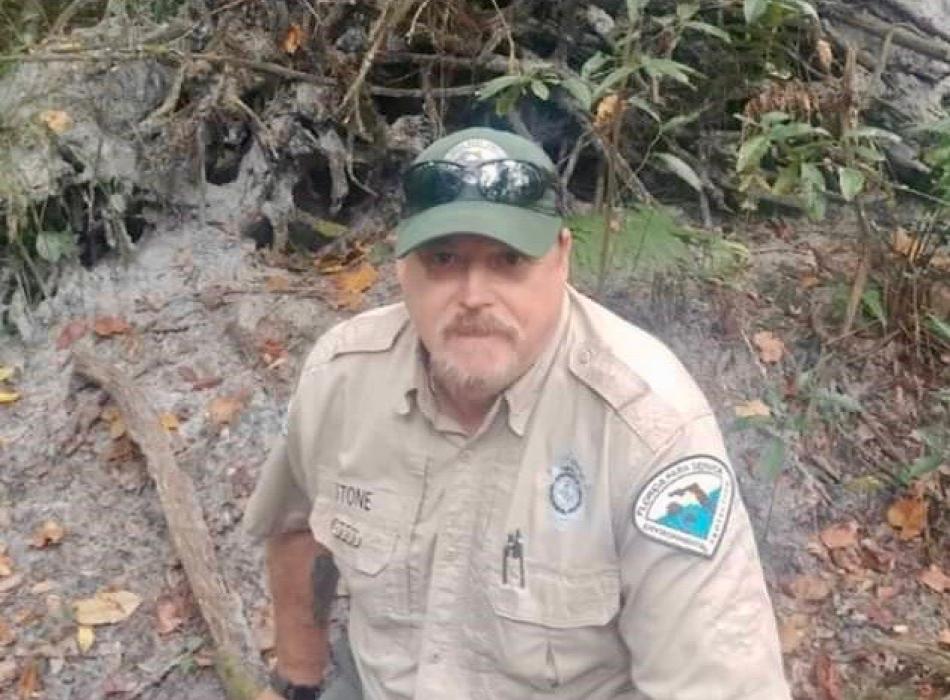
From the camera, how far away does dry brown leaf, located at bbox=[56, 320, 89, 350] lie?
4.63m

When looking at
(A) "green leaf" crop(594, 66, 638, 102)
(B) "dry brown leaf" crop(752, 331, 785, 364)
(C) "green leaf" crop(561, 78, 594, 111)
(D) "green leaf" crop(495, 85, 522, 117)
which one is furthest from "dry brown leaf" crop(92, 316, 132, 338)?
(B) "dry brown leaf" crop(752, 331, 785, 364)

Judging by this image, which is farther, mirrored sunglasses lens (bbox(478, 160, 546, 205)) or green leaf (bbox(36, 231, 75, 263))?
green leaf (bbox(36, 231, 75, 263))

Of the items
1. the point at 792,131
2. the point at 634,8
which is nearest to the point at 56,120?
the point at 634,8

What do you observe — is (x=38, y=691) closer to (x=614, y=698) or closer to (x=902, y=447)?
(x=614, y=698)

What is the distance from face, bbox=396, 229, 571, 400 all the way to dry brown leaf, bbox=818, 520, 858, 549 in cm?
196

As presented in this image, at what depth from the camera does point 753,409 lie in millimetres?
3980

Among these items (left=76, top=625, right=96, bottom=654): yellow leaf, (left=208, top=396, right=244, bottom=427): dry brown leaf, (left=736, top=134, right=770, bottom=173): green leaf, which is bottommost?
(left=76, top=625, right=96, bottom=654): yellow leaf

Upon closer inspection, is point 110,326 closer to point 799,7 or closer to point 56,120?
point 56,120

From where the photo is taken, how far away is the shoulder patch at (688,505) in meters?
2.02

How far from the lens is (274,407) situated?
13.9 ft

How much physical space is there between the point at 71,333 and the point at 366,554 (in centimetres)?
267

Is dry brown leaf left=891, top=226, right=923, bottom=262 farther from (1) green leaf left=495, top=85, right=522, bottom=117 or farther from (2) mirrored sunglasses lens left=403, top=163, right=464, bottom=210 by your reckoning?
(2) mirrored sunglasses lens left=403, top=163, right=464, bottom=210

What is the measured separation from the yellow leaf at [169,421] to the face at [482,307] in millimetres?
2242

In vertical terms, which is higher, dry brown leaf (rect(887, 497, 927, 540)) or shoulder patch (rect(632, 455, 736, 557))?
shoulder patch (rect(632, 455, 736, 557))
